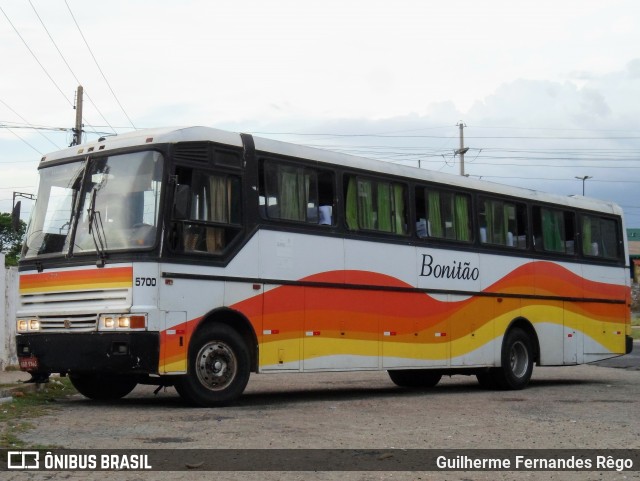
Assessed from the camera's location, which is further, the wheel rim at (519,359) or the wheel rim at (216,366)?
the wheel rim at (519,359)

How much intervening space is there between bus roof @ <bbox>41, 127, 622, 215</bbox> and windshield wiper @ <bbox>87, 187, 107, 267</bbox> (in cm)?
79

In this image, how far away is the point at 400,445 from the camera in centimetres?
969

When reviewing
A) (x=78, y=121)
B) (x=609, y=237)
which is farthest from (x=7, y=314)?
(x=78, y=121)

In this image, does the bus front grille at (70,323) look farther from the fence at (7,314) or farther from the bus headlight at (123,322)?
the fence at (7,314)

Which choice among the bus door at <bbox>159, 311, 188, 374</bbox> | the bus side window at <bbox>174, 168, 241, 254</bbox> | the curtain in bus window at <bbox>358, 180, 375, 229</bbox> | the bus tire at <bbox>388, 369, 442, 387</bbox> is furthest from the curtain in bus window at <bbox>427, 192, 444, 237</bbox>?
the bus door at <bbox>159, 311, 188, 374</bbox>

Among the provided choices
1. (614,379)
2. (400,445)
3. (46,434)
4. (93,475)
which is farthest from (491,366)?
(93,475)

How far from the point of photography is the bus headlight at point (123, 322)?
1230cm

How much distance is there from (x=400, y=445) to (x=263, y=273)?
473cm

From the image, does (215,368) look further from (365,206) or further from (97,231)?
(365,206)

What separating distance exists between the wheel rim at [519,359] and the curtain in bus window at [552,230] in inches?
82.2

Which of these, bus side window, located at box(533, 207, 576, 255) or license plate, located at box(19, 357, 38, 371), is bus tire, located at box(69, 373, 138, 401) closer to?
license plate, located at box(19, 357, 38, 371)

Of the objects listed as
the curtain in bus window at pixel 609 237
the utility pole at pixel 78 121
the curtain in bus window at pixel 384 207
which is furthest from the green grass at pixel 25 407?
the utility pole at pixel 78 121

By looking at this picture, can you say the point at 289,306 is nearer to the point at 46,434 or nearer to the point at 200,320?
the point at 200,320

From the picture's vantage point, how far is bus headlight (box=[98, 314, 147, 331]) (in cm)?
1230
